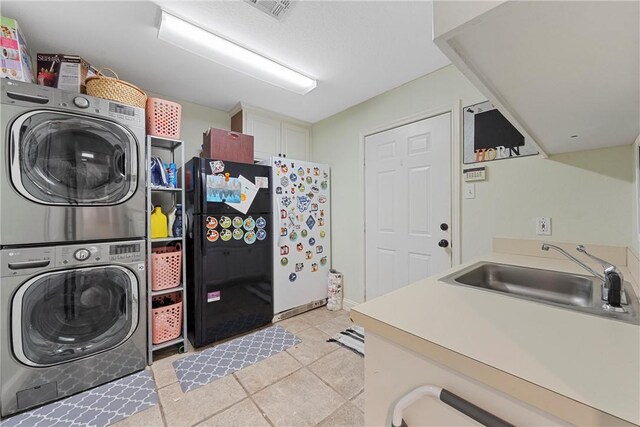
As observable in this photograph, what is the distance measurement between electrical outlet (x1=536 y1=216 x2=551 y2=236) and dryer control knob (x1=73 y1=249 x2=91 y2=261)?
2932 millimetres

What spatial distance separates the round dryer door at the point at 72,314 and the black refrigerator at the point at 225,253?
46cm

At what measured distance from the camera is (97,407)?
144cm

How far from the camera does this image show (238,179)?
7.34 feet

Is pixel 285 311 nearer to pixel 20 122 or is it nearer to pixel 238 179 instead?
pixel 238 179

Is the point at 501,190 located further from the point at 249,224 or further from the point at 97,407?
the point at 97,407

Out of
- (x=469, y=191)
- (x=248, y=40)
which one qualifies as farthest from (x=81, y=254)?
(x=469, y=191)

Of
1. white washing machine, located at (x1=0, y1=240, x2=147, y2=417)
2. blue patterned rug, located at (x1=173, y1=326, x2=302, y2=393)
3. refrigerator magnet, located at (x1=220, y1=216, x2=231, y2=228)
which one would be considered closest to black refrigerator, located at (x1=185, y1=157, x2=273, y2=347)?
refrigerator magnet, located at (x1=220, y1=216, x2=231, y2=228)

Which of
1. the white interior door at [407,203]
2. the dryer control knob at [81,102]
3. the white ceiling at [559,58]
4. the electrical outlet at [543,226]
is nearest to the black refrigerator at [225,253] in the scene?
the dryer control knob at [81,102]

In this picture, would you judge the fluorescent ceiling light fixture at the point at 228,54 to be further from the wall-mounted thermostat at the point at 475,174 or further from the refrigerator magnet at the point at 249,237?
the wall-mounted thermostat at the point at 475,174

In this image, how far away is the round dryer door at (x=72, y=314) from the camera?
143 centimetres

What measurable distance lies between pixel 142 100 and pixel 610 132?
9.12 feet

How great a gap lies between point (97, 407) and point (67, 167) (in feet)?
4.82

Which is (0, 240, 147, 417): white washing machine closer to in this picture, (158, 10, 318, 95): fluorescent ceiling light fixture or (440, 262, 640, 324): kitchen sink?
(158, 10, 318, 95): fluorescent ceiling light fixture

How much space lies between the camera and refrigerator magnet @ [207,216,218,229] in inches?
81.4
